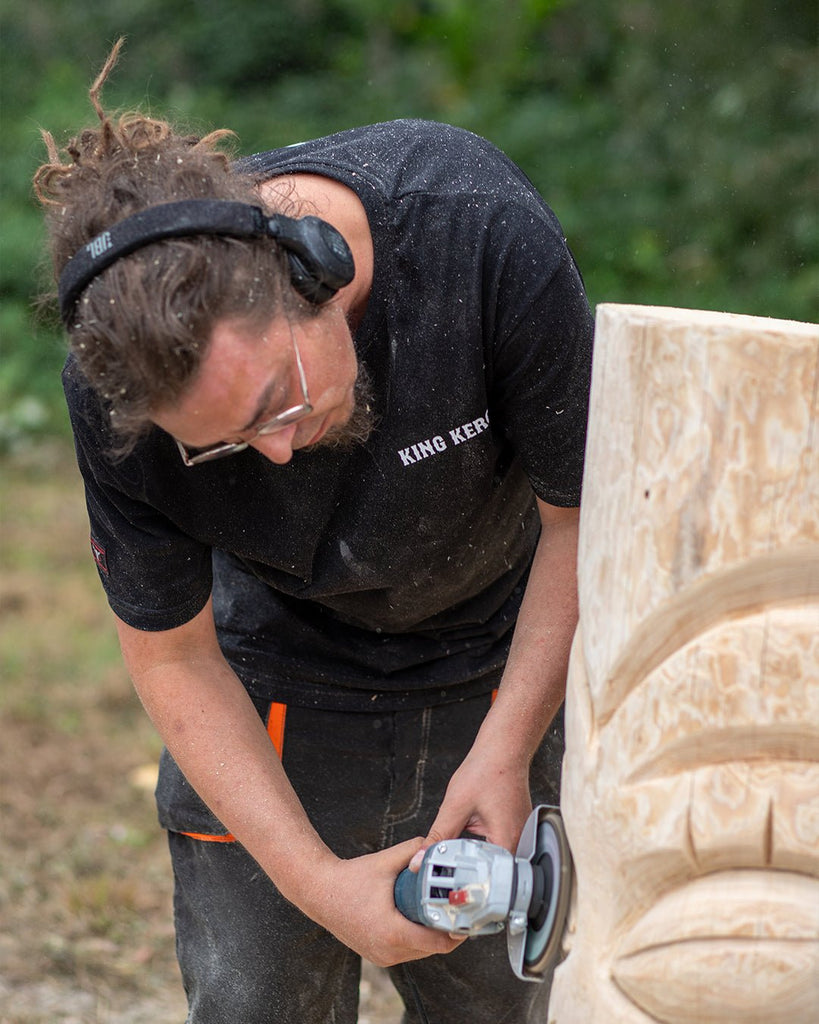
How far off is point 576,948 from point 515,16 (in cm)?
851

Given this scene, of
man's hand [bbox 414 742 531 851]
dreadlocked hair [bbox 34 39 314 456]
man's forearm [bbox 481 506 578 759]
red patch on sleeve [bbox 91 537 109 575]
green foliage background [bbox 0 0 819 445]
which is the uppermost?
green foliage background [bbox 0 0 819 445]

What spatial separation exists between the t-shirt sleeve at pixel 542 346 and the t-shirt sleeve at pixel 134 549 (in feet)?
1.76

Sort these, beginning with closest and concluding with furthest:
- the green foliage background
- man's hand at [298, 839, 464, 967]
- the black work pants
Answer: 1. man's hand at [298, 839, 464, 967]
2. the black work pants
3. the green foliage background

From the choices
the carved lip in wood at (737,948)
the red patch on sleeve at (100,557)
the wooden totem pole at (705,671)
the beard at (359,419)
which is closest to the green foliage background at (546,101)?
the red patch on sleeve at (100,557)

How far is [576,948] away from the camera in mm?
1401

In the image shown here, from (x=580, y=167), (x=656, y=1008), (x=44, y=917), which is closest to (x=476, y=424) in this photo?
(x=656, y=1008)

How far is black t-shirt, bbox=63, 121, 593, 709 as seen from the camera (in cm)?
169

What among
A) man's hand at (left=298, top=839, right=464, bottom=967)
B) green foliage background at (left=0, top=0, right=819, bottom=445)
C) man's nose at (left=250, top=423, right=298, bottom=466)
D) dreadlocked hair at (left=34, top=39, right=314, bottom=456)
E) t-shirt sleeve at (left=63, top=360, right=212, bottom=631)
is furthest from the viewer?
green foliage background at (left=0, top=0, right=819, bottom=445)

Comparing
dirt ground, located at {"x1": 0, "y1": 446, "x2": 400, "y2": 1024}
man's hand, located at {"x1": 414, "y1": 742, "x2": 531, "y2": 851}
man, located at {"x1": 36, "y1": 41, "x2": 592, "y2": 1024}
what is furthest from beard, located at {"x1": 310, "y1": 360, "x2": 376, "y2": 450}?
dirt ground, located at {"x1": 0, "y1": 446, "x2": 400, "y2": 1024}

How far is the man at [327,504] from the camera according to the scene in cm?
150

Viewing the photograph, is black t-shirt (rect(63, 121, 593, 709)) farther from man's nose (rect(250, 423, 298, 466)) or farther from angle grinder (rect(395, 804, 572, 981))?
angle grinder (rect(395, 804, 572, 981))

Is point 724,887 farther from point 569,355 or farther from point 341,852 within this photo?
point 341,852

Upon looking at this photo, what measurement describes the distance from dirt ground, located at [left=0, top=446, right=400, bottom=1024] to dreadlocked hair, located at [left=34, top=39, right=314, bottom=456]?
2.14 metres

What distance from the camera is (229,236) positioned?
1469mm
